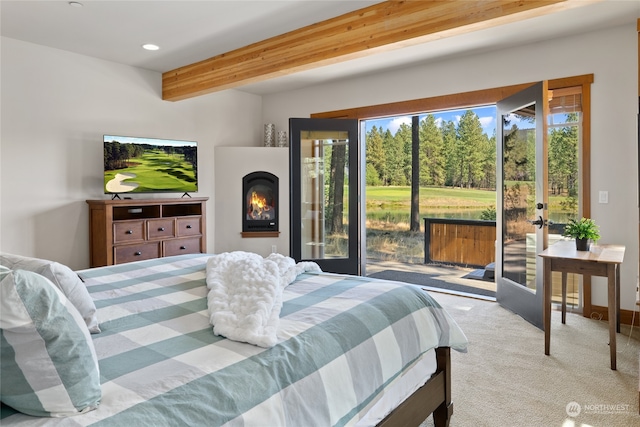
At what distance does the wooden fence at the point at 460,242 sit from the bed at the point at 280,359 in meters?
5.00

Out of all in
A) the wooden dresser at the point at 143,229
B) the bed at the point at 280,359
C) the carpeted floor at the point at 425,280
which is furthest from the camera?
the carpeted floor at the point at 425,280

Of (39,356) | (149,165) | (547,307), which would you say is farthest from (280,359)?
(149,165)

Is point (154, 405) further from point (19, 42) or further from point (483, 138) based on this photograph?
point (483, 138)

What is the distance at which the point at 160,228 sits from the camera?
14.9 feet

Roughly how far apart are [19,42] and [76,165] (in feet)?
4.02

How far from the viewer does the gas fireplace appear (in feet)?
18.3

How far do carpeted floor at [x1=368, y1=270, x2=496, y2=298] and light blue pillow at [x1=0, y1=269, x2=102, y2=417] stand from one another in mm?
4517

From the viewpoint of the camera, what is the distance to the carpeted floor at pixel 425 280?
5001 mm

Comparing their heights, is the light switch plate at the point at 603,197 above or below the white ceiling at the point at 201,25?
below

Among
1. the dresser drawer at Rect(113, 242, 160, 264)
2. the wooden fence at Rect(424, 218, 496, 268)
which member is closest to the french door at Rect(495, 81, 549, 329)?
the wooden fence at Rect(424, 218, 496, 268)

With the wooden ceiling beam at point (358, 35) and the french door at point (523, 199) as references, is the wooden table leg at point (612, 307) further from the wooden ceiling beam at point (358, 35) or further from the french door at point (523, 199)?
the wooden ceiling beam at point (358, 35)

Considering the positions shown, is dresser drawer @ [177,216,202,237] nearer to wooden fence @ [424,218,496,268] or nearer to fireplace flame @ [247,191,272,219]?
fireplace flame @ [247,191,272,219]

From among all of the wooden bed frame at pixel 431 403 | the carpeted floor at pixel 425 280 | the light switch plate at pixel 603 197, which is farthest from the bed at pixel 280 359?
the carpeted floor at pixel 425 280

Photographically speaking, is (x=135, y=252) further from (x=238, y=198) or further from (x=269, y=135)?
(x=269, y=135)
